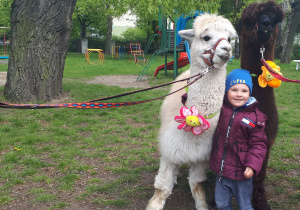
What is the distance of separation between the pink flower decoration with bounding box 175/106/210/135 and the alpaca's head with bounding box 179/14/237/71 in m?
0.41

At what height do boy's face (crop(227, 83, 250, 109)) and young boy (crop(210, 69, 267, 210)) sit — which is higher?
boy's face (crop(227, 83, 250, 109))

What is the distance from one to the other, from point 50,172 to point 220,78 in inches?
100

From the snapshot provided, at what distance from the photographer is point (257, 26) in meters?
2.83

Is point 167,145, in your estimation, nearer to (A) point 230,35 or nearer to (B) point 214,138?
(B) point 214,138

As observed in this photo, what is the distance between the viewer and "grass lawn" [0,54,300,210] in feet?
11.2

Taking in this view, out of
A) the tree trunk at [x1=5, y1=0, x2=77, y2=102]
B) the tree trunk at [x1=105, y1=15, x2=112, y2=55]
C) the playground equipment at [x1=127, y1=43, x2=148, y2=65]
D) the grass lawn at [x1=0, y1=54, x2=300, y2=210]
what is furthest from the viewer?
the tree trunk at [x1=105, y1=15, x2=112, y2=55]

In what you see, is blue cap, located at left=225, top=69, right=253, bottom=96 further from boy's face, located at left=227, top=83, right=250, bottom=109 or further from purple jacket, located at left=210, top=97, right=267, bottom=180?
purple jacket, located at left=210, top=97, right=267, bottom=180

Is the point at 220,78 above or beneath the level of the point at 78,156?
above

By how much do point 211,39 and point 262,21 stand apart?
506 mm

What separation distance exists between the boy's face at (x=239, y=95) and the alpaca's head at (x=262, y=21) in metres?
0.47

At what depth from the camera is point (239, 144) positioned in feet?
8.66

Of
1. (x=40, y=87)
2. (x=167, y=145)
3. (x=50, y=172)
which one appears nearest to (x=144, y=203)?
(x=167, y=145)

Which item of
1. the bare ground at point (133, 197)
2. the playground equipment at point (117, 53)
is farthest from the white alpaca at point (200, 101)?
the playground equipment at point (117, 53)

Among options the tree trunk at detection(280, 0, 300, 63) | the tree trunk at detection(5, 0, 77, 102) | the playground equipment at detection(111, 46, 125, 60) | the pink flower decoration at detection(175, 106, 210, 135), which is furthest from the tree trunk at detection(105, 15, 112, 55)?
the pink flower decoration at detection(175, 106, 210, 135)
